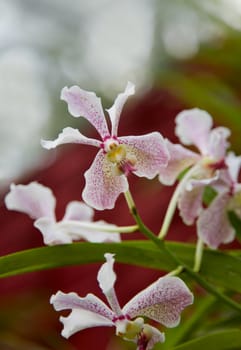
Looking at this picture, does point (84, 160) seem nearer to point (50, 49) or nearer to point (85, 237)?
point (50, 49)

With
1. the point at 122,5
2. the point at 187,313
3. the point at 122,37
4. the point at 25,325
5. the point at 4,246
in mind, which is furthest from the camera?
the point at 122,5

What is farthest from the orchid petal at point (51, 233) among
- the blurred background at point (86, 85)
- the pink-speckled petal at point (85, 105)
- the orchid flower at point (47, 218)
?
the blurred background at point (86, 85)

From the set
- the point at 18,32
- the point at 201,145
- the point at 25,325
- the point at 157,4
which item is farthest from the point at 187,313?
the point at 18,32

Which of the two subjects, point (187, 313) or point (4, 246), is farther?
point (4, 246)

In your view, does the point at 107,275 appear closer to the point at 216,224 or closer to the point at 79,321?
the point at 79,321

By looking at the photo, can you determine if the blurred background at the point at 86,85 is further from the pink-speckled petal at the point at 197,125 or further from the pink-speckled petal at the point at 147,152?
the pink-speckled petal at the point at 147,152

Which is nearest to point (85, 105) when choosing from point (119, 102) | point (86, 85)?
point (119, 102)

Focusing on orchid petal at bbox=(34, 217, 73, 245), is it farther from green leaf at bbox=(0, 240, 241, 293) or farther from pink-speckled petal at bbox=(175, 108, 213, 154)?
pink-speckled petal at bbox=(175, 108, 213, 154)
